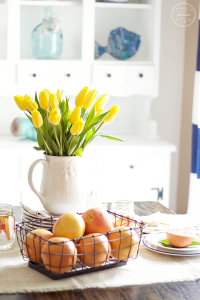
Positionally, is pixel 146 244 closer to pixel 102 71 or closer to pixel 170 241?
pixel 170 241

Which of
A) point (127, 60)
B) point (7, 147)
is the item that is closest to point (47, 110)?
point (7, 147)

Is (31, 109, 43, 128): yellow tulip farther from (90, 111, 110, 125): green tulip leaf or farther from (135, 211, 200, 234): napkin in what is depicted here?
(135, 211, 200, 234): napkin

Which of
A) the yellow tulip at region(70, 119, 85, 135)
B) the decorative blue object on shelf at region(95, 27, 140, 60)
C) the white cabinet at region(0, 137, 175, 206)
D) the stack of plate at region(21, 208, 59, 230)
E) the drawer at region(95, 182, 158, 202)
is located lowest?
the drawer at region(95, 182, 158, 202)

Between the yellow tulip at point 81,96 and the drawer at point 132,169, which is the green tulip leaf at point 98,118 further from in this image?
the drawer at point 132,169

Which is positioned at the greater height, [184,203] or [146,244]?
[146,244]

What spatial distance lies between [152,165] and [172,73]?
0.84 meters

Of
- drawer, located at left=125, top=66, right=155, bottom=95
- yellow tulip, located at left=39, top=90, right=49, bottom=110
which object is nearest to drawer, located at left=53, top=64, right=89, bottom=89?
drawer, located at left=125, top=66, right=155, bottom=95

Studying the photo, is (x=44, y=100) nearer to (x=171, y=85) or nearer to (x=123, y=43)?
(x=123, y=43)

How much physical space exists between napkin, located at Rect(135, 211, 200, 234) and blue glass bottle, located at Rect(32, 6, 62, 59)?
1475mm

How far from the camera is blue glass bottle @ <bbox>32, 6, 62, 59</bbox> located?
238 cm

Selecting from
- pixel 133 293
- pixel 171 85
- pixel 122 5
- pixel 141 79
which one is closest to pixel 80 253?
pixel 133 293

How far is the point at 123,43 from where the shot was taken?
2502 millimetres

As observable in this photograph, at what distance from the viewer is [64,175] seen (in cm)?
104

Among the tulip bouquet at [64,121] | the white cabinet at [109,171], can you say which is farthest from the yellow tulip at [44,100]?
the white cabinet at [109,171]
